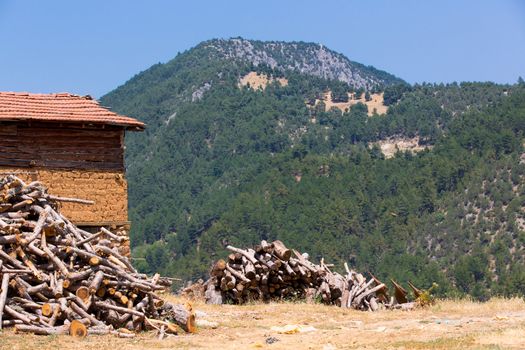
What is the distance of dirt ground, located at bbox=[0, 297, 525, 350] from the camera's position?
13.6 m

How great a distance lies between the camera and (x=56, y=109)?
83.6 feet

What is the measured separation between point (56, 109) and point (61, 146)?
4.50 ft

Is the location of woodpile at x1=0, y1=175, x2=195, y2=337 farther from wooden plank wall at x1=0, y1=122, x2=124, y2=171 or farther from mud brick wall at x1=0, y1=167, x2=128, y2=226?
wooden plank wall at x1=0, y1=122, x2=124, y2=171

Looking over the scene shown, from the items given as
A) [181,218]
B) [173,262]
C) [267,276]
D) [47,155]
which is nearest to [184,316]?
[267,276]

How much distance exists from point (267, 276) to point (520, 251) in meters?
102

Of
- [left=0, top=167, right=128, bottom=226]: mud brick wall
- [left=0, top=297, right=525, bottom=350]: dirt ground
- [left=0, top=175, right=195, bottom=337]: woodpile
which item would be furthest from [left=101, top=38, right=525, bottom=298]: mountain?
[left=0, top=175, right=195, bottom=337]: woodpile

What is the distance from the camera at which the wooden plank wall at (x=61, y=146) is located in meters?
24.2

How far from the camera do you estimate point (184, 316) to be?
15.9 m

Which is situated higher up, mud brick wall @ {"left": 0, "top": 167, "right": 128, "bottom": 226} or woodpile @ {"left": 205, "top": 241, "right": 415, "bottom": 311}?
mud brick wall @ {"left": 0, "top": 167, "right": 128, "bottom": 226}

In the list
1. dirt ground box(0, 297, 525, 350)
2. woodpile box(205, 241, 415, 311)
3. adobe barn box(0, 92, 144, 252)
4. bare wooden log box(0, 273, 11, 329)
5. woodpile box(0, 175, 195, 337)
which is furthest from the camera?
adobe barn box(0, 92, 144, 252)

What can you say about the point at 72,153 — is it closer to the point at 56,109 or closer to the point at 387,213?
the point at 56,109

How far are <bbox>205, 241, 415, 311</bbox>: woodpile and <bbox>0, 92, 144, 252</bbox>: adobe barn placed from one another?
14.0 feet

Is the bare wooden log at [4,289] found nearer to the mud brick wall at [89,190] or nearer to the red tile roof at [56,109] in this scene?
the mud brick wall at [89,190]

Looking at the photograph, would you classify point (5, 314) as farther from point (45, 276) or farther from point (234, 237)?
point (234, 237)
